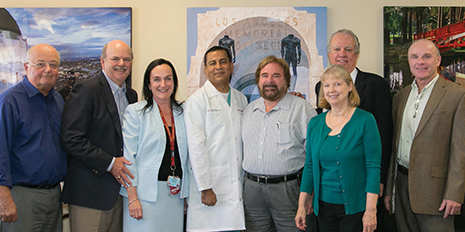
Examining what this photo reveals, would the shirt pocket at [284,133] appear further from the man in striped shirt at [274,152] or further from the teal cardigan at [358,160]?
the teal cardigan at [358,160]

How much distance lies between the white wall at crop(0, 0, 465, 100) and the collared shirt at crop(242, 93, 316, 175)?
4.34 feet

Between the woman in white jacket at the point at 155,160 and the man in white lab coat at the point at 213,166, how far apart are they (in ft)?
0.29

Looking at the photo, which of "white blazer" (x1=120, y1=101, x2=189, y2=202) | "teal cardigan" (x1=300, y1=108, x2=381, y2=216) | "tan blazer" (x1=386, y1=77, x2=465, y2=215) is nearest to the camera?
"teal cardigan" (x1=300, y1=108, x2=381, y2=216)

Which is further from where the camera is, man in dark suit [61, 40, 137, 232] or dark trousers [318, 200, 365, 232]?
man in dark suit [61, 40, 137, 232]

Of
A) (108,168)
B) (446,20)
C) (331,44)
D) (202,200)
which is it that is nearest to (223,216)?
(202,200)

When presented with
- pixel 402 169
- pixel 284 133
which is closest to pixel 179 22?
pixel 284 133

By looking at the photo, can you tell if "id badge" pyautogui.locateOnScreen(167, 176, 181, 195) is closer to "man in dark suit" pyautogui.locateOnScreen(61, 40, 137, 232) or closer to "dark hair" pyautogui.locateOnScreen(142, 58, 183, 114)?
"man in dark suit" pyautogui.locateOnScreen(61, 40, 137, 232)

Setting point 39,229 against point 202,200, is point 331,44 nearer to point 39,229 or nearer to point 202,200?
point 202,200

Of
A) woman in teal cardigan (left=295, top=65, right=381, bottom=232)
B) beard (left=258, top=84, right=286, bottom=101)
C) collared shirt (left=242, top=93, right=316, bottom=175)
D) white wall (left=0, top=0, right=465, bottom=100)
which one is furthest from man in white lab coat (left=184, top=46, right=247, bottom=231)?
white wall (left=0, top=0, right=465, bottom=100)

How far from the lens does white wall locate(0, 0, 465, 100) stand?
349 cm

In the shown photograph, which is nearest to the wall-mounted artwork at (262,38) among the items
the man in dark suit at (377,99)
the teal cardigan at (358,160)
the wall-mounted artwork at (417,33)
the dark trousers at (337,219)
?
the wall-mounted artwork at (417,33)

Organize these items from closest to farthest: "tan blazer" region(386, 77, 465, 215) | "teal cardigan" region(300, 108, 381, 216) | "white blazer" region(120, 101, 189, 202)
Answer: "teal cardigan" region(300, 108, 381, 216), "tan blazer" region(386, 77, 465, 215), "white blazer" region(120, 101, 189, 202)

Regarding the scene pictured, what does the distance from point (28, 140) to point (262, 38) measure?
2.31m

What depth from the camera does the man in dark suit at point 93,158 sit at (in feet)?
7.31
